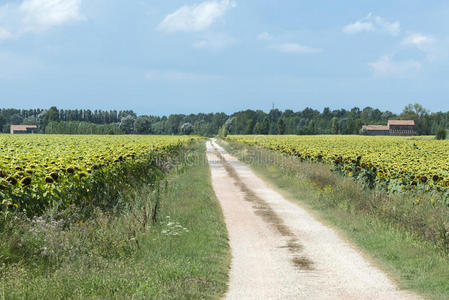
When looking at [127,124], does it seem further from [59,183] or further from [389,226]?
[389,226]

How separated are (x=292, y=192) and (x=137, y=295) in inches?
535

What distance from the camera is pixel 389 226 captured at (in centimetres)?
1102

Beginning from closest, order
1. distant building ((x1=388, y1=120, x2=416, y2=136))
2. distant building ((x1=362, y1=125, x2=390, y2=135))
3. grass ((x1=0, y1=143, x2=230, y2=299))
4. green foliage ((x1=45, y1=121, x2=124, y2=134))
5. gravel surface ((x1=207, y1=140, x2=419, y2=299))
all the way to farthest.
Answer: grass ((x1=0, y1=143, x2=230, y2=299))
gravel surface ((x1=207, y1=140, x2=419, y2=299))
green foliage ((x1=45, y1=121, x2=124, y2=134))
distant building ((x1=362, y1=125, x2=390, y2=135))
distant building ((x1=388, y1=120, x2=416, y2=136))

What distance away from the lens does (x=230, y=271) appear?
324 inches

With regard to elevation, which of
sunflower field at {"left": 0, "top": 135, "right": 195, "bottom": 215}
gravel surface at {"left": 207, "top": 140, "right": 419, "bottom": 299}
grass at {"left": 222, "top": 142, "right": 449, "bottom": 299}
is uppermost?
sunflower field at {"left": 0, "top": 135, "right": 195, "bottom": 215}

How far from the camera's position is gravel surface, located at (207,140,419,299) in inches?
281

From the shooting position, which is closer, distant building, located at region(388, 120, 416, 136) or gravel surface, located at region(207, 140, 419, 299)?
gravel surface, located at region(207, 140, 419, 299)

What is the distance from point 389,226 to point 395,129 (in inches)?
6444

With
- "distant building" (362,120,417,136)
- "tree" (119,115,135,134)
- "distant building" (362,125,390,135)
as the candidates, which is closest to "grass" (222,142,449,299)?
"tree" (119,115,135,134)

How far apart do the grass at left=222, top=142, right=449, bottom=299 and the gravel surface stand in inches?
14.7

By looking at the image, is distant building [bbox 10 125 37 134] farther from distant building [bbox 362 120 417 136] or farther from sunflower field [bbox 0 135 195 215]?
sunflower field [bbox 0 135 195 215]

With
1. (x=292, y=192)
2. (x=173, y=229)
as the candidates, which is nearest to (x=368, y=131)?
(x=292, y=192)

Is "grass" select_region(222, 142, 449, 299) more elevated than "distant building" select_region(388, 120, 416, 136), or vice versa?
"distant building" select_region(388, 120, 416, 136)

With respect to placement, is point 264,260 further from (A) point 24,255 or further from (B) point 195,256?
(A) point 24,255
